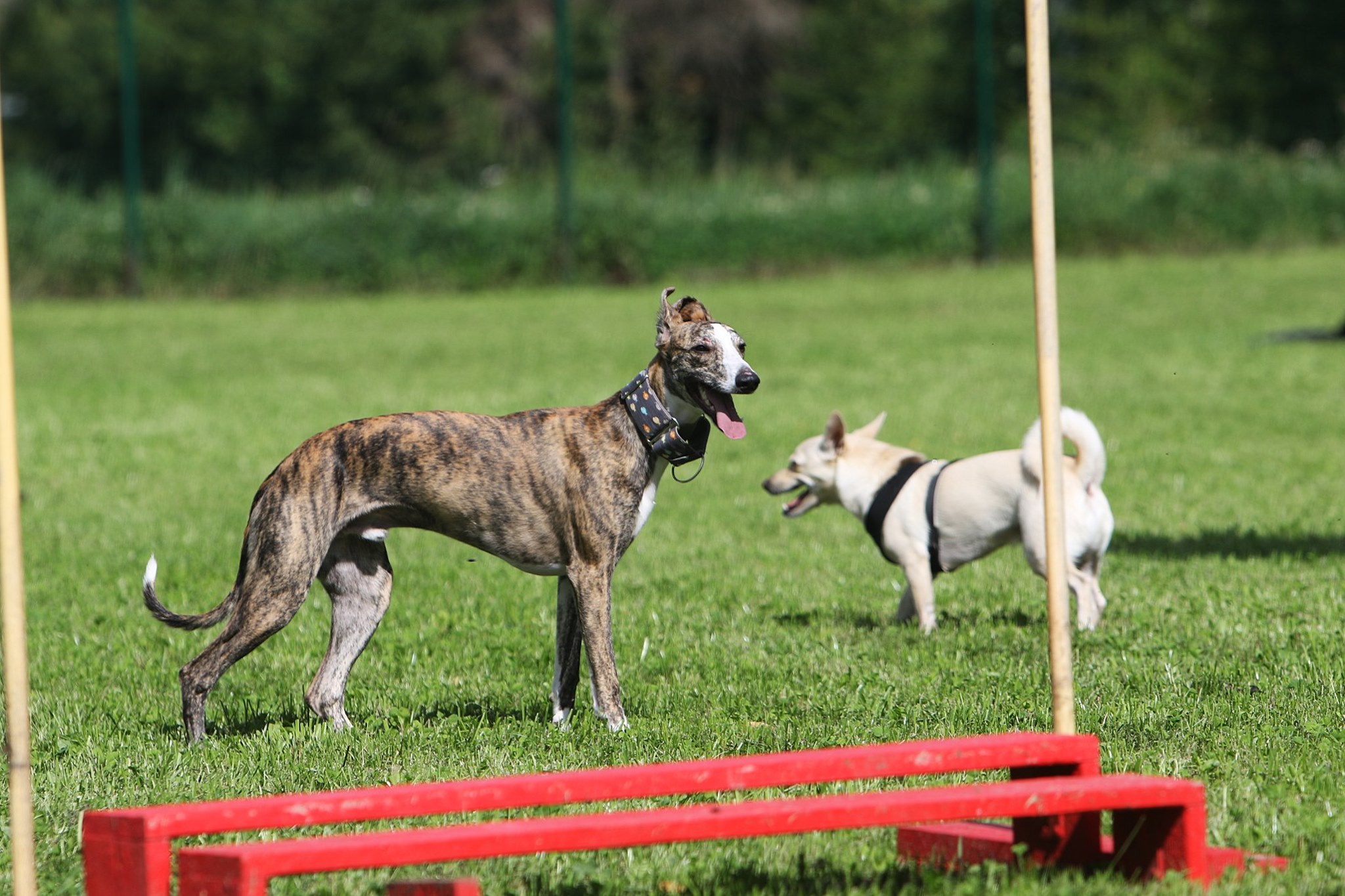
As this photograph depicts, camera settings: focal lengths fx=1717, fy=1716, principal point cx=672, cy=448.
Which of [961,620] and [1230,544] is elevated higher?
[1230,544]

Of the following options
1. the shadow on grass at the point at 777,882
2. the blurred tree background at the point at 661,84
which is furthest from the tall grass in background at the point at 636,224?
the shadow on grass at the point at 777,882

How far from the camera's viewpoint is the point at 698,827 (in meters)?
3.62

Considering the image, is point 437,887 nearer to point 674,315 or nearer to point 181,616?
point 674,315

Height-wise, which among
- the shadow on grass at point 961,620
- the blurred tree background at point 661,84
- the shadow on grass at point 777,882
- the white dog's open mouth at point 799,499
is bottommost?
the shadow on grass at point 777,882

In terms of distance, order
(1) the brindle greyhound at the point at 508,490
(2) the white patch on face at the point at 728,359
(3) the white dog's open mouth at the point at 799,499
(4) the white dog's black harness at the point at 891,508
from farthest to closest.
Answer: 1. (3) the white dog's open mouth at the point at 799,499
2. (4) the white dog's black harness at the point at 891,508
3. (1) the brindle greyhound at the point at 508,490
4. (2) the white patch on face at the point at 728,359

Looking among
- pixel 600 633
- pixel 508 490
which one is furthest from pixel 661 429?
pixel 600 633

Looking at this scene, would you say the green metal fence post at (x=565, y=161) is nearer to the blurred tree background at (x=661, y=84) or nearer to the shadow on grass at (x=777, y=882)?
the blurred tree background at (x=661, y=84)

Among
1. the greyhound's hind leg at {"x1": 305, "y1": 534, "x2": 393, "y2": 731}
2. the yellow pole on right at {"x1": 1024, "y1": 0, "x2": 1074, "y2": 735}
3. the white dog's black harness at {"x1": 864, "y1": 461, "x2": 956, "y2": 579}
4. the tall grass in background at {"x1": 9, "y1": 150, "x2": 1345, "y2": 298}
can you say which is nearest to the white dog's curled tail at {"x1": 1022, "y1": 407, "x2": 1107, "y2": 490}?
the white dog's black harness at {"x1": 864, "y1": 461, "x2": 956, "y2": 579}

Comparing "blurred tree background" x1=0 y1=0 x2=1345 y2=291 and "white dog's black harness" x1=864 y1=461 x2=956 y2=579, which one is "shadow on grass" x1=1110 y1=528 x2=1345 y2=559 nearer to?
"white dog's black harness" x1=864 y1=461 x2=956 y2=579

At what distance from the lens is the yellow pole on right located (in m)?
4.28

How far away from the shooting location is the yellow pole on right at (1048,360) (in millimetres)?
4281

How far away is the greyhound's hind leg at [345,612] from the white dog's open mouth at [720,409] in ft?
4.33

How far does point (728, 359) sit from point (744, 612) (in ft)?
9.10

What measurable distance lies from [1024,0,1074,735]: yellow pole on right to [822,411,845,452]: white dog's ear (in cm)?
394
